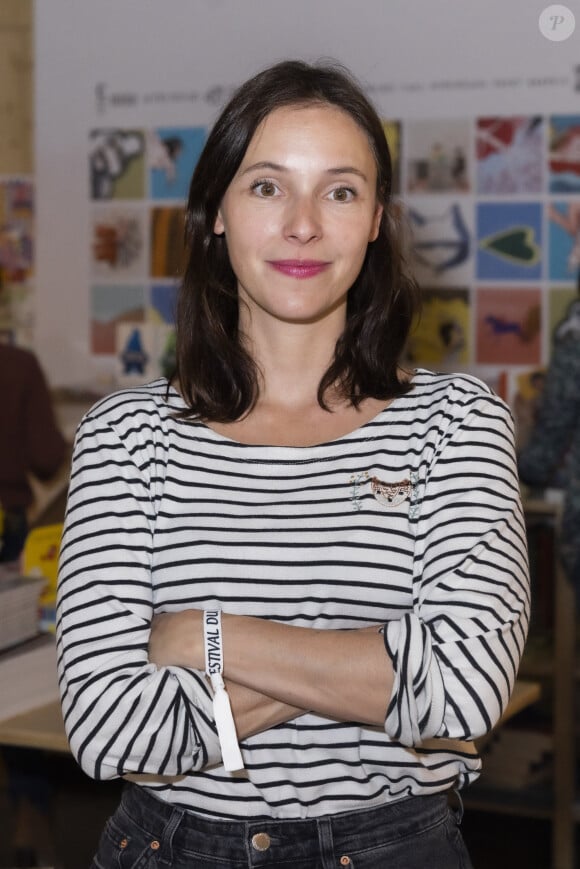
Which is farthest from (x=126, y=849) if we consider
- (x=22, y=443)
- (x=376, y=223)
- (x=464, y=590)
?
(x=22, y=443)

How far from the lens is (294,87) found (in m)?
1.43

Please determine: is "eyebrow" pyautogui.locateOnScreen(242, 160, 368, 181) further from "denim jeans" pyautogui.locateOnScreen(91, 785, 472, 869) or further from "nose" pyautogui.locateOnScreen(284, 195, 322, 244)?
"denim jeans" pyautogui.locateOnScreen(91, 785, 472, 869)

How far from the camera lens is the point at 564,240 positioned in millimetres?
3102

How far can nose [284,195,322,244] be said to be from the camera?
1.34 meters

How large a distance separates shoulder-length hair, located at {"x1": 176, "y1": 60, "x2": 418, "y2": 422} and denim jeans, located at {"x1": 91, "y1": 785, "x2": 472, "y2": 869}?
50cm

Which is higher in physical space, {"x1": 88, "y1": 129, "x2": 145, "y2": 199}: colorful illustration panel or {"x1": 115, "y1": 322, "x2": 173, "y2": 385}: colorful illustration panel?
{"x1": 88, "y1": 129, "x2": 145, "y2": 199}: colorful illustration panel

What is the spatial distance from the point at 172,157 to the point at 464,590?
236 cm

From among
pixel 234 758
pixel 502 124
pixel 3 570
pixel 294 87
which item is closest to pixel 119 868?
pixel 234 758

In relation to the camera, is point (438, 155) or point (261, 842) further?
point (438, 155)

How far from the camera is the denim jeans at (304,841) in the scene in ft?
4.12

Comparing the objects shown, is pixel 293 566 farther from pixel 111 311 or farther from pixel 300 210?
pixel 111 311

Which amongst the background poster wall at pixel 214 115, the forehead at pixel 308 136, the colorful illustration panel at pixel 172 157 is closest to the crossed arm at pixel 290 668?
the forehead at pixel 308 136

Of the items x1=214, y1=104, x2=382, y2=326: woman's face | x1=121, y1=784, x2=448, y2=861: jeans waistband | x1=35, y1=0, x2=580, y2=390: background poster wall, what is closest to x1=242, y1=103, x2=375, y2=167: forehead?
x1=214, y1=104, x2=382, y2=326: woman's face

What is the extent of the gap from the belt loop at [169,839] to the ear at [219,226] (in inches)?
28.8
